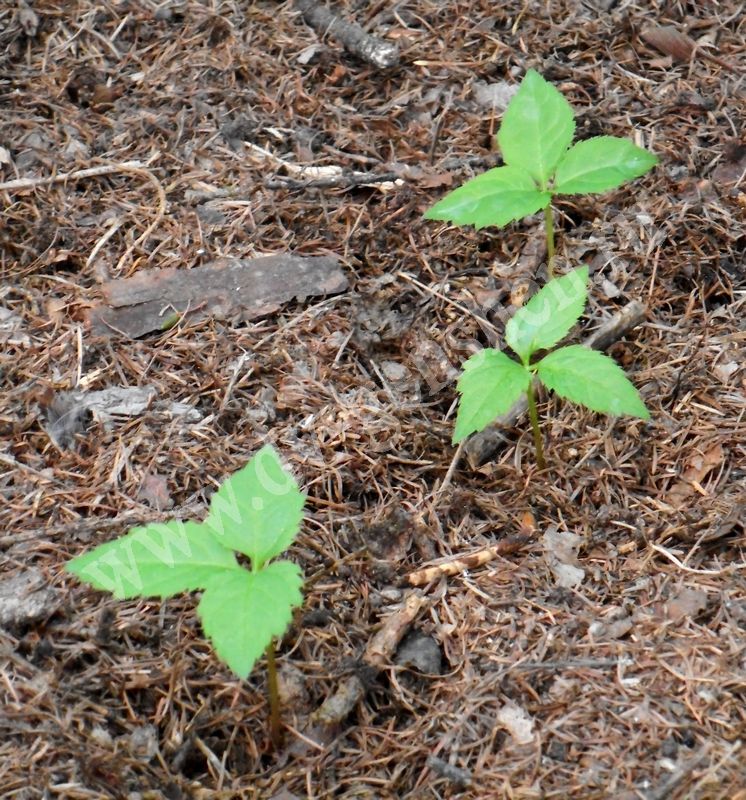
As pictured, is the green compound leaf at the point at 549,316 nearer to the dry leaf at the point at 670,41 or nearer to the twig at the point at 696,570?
the twig at the point at 696,570

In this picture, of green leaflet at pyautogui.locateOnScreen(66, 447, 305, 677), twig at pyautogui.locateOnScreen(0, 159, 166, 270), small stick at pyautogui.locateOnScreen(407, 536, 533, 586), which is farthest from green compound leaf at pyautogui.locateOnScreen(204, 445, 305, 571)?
twig at pyautogui.locateOnScreen(0, 159, 166, 270)

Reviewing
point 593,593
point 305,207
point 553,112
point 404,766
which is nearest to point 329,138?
point 305,207

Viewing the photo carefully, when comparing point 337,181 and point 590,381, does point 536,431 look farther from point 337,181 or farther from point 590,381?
point 337,181

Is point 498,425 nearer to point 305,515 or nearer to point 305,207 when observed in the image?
point 305,515

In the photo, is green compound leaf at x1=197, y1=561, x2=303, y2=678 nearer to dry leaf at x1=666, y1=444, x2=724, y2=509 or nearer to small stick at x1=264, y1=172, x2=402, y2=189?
dry leaf at x1=666, y1=444, x2=724, y2=509

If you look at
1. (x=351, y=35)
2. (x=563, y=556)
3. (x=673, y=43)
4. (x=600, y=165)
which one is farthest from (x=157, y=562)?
(x=673, y=43)

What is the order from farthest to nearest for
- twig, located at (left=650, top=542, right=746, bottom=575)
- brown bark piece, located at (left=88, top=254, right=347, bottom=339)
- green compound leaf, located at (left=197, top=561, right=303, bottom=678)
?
brown bark piece, located at (left=88, top=254, right=347, bottom=339), twig, located at (left=650, top=542, right=746, bottom=575), green compound leaf, located at (left=197, top=561, right=303, bottom=678)
